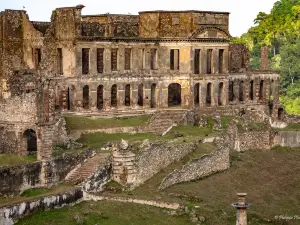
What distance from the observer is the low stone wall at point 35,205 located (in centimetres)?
3966

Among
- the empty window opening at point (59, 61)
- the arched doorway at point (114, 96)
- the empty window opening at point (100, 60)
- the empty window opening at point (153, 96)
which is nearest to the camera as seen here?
the empty window opening at point (59, 61)

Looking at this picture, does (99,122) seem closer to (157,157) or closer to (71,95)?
(71,95)

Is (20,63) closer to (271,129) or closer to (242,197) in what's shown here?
(271,129)

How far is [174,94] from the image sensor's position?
67.3 meters

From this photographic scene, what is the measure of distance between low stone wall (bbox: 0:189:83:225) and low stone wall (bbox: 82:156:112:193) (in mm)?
948

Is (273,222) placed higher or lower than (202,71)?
lower

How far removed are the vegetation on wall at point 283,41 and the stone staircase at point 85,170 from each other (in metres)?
44.8

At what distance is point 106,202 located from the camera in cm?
4350

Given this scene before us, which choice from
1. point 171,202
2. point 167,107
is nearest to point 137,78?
point 167,107

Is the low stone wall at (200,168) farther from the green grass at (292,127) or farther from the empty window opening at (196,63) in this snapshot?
the empty window opening at (196,63)

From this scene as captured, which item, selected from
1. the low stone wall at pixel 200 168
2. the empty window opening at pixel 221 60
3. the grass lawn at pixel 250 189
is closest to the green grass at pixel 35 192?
the grass lawn at pixel 250 189

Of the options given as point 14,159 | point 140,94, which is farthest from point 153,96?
point 14,159

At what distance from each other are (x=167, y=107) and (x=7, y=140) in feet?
63.6

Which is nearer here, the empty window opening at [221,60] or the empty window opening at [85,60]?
the empty window opening at [85,60]
